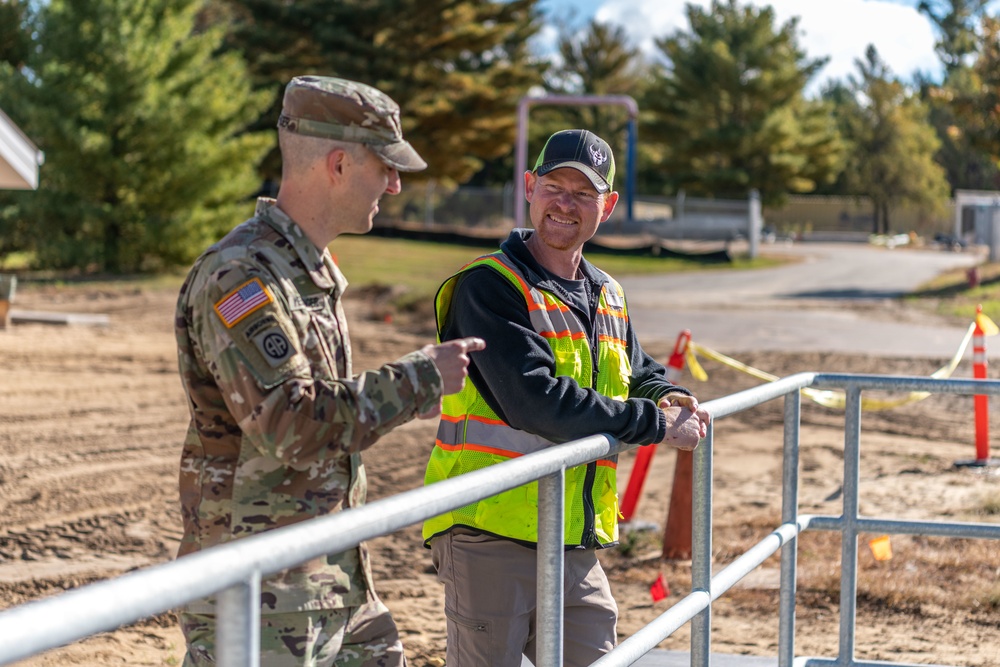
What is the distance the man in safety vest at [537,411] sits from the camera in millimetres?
3098

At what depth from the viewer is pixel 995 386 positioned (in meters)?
4.41

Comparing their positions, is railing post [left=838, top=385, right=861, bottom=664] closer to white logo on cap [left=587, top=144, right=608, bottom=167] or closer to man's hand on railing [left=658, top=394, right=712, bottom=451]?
man's hand on railing [left=658, top=394, right=712, bottom=451]

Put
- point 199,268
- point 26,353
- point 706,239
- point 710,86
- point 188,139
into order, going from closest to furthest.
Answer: point 199,268
point 26,353
point 188,139
point 706,239
point 710,86

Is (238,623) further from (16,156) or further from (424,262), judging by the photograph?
(424,262)

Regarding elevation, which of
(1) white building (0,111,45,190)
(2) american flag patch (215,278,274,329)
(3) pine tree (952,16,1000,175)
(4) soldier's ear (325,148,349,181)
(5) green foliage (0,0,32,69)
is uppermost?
(5) green foliage (0,0,32,69)

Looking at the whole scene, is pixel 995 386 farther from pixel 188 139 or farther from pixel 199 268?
pixel 188 139

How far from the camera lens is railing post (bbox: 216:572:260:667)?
168 cm

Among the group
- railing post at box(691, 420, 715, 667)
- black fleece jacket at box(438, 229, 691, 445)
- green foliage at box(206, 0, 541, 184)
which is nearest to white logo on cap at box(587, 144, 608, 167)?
black fleece jacket at box(438, 229, 691, 445)

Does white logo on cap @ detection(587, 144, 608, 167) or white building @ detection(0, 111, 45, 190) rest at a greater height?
white building @ detection(0, 111, 45, 190)

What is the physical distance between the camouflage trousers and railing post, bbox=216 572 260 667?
81 centimetres

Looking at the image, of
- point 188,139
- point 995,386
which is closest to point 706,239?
point 188,139

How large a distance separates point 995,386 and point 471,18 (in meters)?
39.1

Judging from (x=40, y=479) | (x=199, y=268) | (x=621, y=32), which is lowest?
(x=40, y=479)

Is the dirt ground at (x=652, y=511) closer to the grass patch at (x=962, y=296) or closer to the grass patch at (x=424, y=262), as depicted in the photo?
the grass patch at (x=962, y=296)
